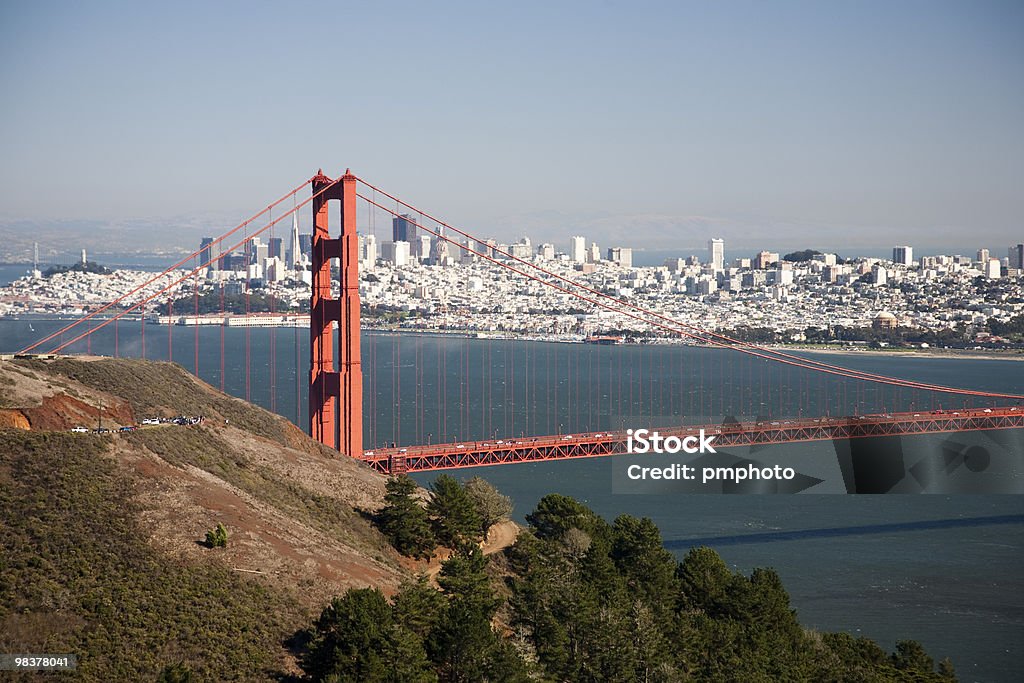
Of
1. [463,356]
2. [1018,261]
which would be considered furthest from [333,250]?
[1018,261]

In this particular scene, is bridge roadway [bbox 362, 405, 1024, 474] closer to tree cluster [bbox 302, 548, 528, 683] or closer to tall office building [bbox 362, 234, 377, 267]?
tree cluster [bbox 302, 548, 528, 683]

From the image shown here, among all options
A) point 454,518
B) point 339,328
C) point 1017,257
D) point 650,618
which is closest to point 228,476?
point 454,518

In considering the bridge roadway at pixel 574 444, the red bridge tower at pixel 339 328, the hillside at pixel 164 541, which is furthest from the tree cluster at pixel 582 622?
the bridge roadway at pixel 574 444

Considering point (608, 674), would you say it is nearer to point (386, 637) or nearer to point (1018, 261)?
point (386, 637)

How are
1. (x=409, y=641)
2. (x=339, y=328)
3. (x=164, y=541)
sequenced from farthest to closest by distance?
(x=339, y=328), (x=164, y=541), (x=409, y=641)

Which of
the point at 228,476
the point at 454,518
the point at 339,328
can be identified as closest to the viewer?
the point at 228,476

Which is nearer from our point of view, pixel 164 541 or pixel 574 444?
pixel 164 541

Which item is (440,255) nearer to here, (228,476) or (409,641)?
(228,476)

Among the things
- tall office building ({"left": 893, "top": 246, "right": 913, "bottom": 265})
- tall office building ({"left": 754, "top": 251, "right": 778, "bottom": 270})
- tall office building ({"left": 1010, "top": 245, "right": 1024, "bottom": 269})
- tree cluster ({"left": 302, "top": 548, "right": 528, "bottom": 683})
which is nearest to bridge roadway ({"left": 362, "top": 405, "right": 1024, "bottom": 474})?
tree cluster ({"left": 302, "top": 548, "right": 528, "bottom": 683})
